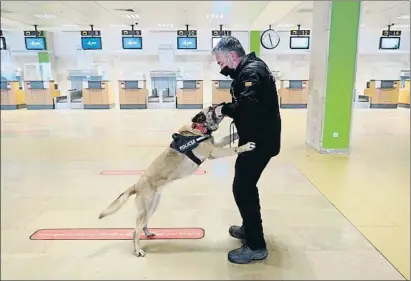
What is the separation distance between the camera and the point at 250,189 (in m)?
2.37

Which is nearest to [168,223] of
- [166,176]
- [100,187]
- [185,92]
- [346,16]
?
[166,176]

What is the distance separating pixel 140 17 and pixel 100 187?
7653 mm

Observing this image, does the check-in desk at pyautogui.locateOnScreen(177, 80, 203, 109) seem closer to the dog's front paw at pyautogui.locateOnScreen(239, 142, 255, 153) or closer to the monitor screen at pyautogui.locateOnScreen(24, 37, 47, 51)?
the monitor screen at pyautogui.locateOnScreen(24, 37, 47, 51)

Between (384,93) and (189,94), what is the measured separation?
734 centimetres

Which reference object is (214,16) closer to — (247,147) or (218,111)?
(218,111)

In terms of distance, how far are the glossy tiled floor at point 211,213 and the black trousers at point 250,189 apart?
0.20 metres

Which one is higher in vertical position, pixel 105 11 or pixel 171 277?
pixel 105 11

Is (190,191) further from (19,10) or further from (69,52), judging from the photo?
(69,52)

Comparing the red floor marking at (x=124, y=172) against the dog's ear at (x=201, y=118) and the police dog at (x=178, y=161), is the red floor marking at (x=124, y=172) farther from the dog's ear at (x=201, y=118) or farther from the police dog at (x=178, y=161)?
the dog's ear at (x=201, y=118)

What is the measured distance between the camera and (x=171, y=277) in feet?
7.38

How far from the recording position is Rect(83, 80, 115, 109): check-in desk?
41.2 feet

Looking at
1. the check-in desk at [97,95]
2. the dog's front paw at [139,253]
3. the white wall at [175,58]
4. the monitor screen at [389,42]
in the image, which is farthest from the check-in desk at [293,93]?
the dog's front paw at [139,253]

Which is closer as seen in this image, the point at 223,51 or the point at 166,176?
the point at 223,51

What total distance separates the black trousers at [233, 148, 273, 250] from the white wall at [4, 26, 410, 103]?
12.6 meters
